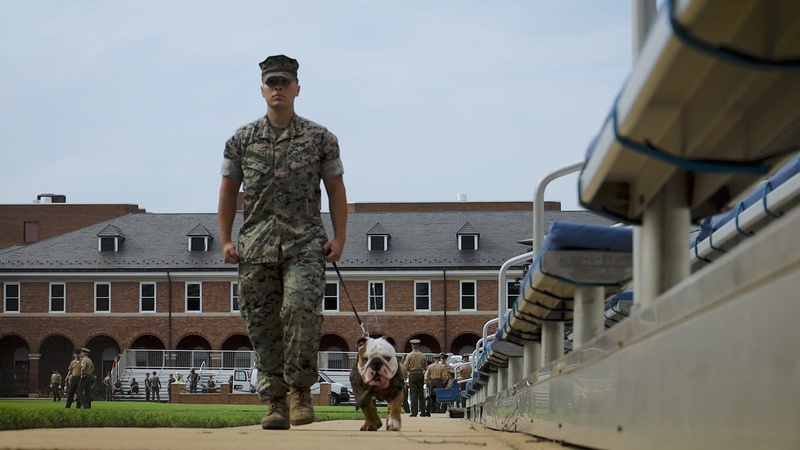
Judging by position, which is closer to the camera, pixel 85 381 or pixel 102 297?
pixel 85 381

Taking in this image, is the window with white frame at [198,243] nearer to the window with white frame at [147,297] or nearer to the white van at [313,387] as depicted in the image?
the window with white frame at [147,297]

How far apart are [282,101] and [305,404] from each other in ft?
6.05

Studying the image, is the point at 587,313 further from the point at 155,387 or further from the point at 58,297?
the point at 58,297

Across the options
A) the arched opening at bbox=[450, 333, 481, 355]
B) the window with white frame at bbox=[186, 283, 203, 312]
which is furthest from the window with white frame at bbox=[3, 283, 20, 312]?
the arched opening at bbox=[450, 333, 481, 355]

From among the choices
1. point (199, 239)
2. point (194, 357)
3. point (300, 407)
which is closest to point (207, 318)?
point (194, 357)

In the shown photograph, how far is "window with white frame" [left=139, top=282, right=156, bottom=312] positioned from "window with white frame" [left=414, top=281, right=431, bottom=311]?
14.7m

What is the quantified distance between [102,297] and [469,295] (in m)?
20.8

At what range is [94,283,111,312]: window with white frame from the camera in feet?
259

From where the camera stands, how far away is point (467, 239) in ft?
268

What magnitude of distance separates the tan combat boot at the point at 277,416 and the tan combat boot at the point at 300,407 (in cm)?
5

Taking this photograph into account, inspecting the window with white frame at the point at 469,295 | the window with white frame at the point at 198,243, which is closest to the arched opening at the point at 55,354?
the window with white frame at the point at 198,243

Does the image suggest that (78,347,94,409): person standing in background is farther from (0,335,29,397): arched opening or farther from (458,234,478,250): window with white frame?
(458,234,478,250): window with white frame

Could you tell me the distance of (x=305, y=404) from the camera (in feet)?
28.0

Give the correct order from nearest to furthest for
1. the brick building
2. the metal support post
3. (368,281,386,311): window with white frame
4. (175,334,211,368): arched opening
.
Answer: the metal support post < (175,334,211,368): arched opening < the brick building < (368,281,386,311): window with white frame
